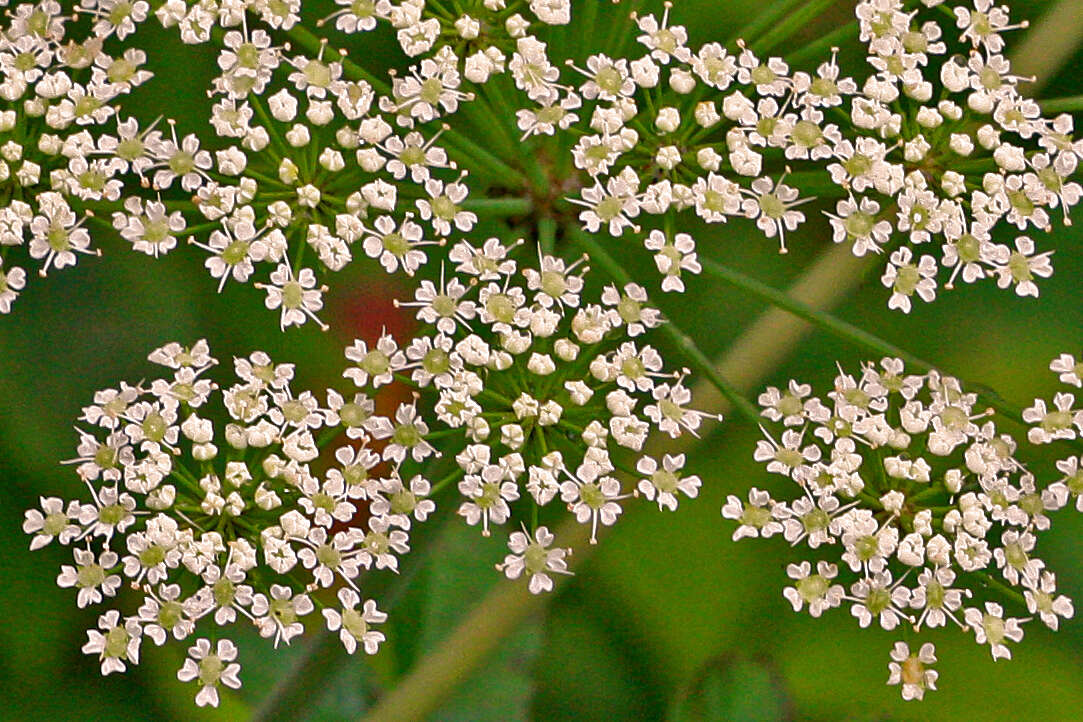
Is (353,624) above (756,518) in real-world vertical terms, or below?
below

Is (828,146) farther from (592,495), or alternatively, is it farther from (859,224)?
(592,495)

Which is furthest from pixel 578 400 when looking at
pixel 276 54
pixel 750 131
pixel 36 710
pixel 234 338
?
pixel 36 710

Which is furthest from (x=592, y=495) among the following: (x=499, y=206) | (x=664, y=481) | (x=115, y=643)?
(x=115, y=643)

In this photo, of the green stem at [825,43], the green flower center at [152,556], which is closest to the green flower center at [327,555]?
the green flower center at [152,556]

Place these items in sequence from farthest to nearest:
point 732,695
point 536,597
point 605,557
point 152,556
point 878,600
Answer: point 605,557, point 536,597, point 732,695, point 878,600, point 152,556

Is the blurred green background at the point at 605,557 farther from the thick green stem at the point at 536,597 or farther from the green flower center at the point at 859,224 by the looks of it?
the green flower center at the point at 859,224

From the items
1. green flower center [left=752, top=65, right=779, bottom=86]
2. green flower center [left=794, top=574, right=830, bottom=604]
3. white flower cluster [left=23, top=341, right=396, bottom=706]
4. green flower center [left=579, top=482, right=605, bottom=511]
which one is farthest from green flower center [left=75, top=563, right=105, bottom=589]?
green flower center [left=752, top=65, right=779, bottom=86]

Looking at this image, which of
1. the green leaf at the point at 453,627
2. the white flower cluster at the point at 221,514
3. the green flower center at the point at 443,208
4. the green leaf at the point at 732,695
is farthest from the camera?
the green leaf at the point at 453,627
